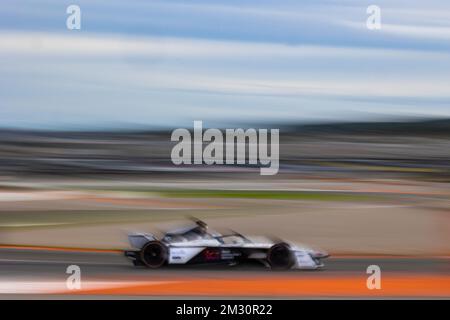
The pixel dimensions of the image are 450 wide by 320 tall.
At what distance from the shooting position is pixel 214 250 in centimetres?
362

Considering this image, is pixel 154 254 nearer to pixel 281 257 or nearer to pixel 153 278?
pixel 153 278

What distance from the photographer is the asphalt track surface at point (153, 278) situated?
3.58 m

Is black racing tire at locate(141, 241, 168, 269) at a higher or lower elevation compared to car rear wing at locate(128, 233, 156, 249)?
lower

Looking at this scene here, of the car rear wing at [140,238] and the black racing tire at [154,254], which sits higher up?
the car rear wing at [140,238]

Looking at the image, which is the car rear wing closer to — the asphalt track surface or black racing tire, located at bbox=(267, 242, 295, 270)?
the asphalt track surface

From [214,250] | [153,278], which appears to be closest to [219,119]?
[214,250]

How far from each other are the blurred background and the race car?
57mm

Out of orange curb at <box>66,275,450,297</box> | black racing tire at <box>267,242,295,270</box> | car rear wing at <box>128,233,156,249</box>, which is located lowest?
orange curb at <box>66,275,450,297</box>

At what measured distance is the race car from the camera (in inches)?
142

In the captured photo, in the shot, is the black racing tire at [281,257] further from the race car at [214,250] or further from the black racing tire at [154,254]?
the black racing tire at [154,254]

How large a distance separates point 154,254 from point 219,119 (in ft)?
2.18

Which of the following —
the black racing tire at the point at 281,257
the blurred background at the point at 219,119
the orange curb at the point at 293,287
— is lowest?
the orange curb at the point at 293,287

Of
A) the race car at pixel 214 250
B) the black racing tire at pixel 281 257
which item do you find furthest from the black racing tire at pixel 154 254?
the black racing tire at pixel 281 257

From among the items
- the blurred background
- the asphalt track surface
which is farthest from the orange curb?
the blurred background
